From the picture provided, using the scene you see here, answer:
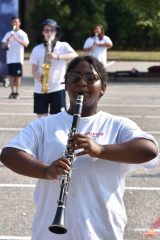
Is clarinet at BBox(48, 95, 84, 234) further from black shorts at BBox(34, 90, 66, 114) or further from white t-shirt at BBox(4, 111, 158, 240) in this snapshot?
black shorts at BBox(34, 90, 66, 114)

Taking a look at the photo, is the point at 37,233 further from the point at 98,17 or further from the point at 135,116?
the point at 98,17

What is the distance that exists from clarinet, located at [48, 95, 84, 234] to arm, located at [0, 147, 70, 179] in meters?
0.06

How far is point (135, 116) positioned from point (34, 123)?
35.4 feet

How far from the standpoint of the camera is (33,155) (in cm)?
342

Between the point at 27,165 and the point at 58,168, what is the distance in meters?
0.25

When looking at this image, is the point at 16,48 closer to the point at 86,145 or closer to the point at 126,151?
the point at 126,151

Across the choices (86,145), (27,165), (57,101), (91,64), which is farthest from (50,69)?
(86,145)

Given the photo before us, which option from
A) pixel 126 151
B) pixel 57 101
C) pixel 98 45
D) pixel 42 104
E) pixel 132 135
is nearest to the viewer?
pixel 126 151

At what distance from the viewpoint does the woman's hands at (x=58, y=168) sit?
3.09 m

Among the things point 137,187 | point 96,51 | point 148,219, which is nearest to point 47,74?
point 137,187

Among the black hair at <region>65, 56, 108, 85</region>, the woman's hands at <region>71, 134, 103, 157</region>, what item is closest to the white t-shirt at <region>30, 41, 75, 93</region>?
the black hair at <region>65, 56, 108, 85</region>

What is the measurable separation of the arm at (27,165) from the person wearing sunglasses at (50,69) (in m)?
6.66

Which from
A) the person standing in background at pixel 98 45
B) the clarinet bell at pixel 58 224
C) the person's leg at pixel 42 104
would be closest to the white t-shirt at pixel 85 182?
the clarinet bell at pixel 58 224

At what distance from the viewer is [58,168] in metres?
3.13
